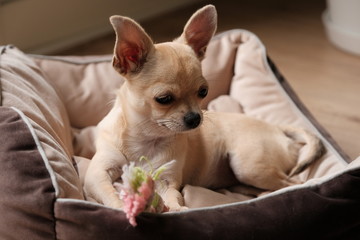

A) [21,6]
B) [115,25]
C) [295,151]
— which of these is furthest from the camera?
[21,6]

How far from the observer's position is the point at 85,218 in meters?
1.71

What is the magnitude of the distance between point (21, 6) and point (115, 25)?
192 cm

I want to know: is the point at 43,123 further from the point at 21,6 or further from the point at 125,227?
the point at 21,6

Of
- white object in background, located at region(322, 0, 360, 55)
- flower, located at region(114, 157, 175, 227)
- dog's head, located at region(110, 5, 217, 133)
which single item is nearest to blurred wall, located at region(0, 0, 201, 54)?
white object in background, located at region(322, 0, 360, 55)

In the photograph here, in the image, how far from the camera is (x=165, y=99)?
6.34 ft

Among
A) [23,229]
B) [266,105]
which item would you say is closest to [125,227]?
[23,229]

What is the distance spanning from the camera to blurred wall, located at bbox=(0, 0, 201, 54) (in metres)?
3.60

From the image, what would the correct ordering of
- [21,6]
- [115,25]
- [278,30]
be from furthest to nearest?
[278,30], [21,6], [115,25]

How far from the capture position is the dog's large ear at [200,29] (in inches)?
82.9

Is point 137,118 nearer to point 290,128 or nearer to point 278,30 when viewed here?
point 290,128

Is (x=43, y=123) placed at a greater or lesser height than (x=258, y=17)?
greater

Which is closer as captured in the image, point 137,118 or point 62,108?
point 137,118

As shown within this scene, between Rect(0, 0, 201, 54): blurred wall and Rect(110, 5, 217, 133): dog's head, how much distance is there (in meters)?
1.81

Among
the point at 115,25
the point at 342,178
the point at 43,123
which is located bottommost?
the point at 342,178
